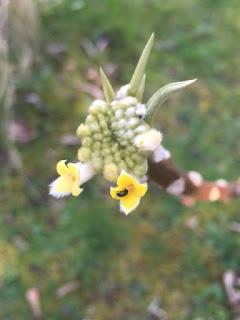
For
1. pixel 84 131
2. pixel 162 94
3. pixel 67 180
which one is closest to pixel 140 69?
pixel 162 94

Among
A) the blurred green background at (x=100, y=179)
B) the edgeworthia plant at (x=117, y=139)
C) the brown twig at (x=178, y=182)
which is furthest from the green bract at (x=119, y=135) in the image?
the blurred green background at (x=100, y=179)

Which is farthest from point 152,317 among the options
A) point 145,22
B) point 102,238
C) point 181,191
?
point 145,22

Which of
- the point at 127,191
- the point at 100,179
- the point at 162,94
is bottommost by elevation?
the point at 100,179

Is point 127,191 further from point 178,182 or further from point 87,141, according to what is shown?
point 178,182

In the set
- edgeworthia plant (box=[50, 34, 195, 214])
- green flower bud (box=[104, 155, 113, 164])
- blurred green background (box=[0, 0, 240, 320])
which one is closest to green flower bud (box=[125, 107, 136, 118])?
edgeworthia plant (box=[50, 34, 195, 214])

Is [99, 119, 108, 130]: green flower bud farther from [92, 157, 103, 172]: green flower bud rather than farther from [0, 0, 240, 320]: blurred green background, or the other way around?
[0, 0, 240, 320]: blurred green background

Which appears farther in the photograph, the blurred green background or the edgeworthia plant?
the blurred green background
